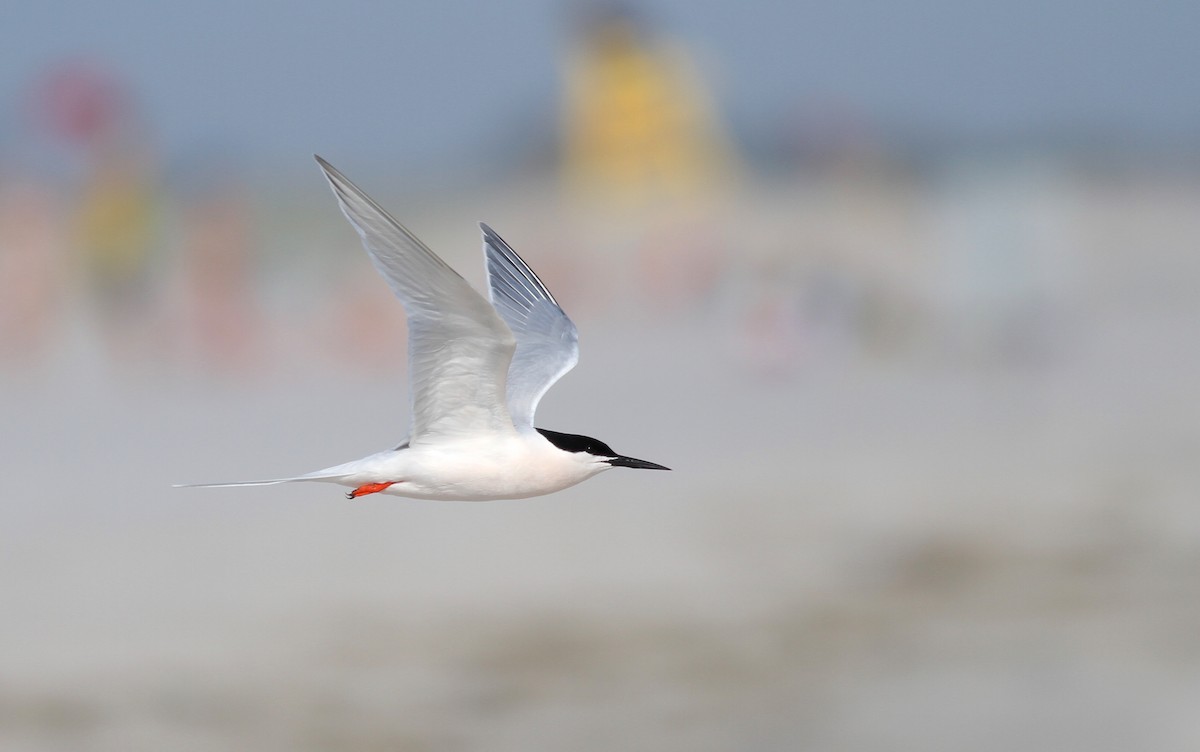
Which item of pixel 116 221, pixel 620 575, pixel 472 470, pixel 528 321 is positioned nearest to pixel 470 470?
pixel 472 470

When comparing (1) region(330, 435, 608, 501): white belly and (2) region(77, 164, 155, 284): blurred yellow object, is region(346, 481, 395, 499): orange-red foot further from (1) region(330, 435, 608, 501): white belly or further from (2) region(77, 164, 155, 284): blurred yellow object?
(2) region(77, 164, 155, 284): blurred yellow object

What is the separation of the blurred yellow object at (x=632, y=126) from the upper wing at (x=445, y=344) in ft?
37.2

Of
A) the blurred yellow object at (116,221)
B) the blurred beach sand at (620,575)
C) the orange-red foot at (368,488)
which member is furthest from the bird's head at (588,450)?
the blurred yellow object at (116,221)

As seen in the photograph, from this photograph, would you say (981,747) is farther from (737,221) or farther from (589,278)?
(737,221)

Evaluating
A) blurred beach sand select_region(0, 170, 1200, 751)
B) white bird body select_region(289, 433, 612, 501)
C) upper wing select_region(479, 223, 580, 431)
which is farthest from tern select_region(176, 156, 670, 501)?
blurred beach sand select_region(0, 170, 1200, 751)

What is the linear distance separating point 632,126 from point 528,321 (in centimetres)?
1100

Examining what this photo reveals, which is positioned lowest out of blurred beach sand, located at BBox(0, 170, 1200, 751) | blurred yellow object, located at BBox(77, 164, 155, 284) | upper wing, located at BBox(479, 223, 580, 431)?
blurred beach sand, located at BBox(0, 170, 1200, 751)

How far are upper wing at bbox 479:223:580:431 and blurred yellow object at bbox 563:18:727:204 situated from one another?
1025cm

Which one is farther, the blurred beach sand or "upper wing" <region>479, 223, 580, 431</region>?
the blurred beach sand

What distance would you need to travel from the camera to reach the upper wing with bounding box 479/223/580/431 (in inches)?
170

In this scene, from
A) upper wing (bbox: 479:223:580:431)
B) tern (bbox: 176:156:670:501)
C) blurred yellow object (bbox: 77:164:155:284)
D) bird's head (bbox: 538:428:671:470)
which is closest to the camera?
tern (bbox: 176:156:670:501)

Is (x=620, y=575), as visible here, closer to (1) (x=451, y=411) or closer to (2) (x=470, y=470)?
(1) (x=451, y=411)

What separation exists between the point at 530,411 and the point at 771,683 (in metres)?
5.42

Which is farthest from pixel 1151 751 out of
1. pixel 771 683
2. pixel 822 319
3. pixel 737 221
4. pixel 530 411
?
pixel 737 221
